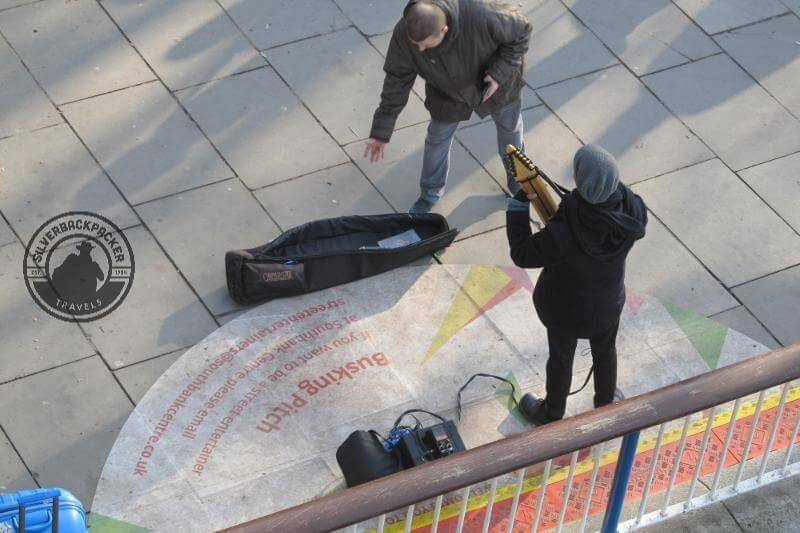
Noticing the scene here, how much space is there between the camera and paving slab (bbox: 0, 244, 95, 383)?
667 cm

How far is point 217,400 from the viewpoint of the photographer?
257 inches

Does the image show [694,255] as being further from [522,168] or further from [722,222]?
[522,168]

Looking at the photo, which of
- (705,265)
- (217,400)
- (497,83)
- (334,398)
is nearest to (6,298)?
(217,400)

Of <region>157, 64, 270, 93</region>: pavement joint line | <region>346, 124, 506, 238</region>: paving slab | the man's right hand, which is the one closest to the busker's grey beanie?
the man's right hand

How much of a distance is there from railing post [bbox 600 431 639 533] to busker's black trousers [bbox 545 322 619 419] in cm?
118

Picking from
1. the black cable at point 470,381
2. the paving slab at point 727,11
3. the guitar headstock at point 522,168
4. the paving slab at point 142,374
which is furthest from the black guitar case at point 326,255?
the paving slab at point 727,11

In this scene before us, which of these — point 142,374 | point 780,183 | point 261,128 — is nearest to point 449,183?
point 261,128

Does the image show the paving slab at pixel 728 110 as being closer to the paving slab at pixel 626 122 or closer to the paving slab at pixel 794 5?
the paving slab at pixel 626 122

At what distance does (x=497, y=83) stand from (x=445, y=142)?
2.40 ft

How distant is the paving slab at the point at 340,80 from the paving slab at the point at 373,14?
5.3 inches

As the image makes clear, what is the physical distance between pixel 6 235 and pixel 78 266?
524 millimetres

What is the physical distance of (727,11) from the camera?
9.46 m

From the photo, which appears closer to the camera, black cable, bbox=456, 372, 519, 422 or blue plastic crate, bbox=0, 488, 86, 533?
blue plastic crate, bbox=0, 488, 86, 533

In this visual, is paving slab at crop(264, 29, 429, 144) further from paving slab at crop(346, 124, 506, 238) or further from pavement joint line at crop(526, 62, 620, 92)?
pavement joint line at crop(526, 62, 620, 92)
